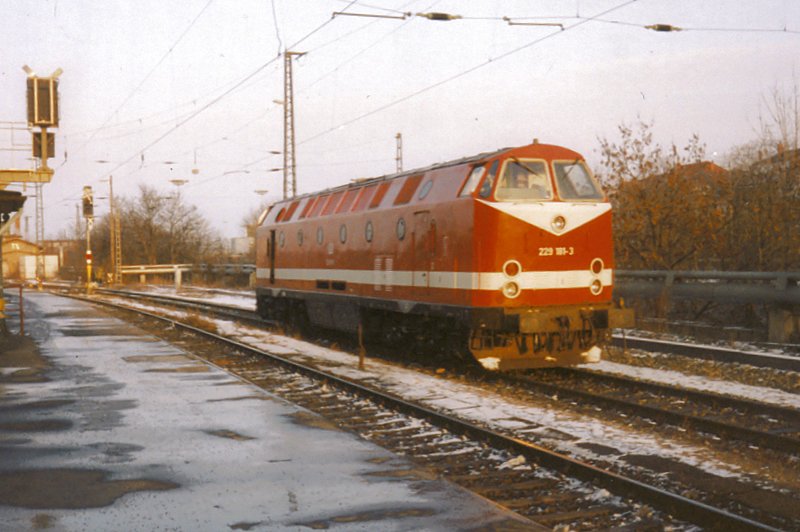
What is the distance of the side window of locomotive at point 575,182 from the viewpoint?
1260 centimetres

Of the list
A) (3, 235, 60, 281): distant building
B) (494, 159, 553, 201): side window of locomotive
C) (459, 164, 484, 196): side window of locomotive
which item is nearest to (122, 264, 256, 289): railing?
(3, 235, 60, 281): distant building

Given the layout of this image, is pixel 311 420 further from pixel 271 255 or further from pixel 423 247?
pixel 271 255

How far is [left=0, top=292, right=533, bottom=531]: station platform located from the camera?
575cm

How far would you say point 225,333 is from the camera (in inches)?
816

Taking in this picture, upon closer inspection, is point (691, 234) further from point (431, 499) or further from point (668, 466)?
point (431, 499)

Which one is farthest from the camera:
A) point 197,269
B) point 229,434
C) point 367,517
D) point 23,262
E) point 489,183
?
point 23,262

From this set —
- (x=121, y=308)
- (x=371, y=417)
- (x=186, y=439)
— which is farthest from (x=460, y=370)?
(x=121, y=308)

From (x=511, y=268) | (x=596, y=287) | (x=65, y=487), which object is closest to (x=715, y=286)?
(x=596, y=287)

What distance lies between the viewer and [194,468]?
718 cm

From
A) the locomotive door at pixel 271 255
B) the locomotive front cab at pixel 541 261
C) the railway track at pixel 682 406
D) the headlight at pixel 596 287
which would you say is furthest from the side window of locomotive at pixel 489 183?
the locomotive door at pixel 271 255

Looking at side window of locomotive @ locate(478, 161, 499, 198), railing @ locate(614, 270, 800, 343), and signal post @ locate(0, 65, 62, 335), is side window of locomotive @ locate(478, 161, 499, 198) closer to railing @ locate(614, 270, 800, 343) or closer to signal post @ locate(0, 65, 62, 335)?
railing @ locate(614, 270, 800, 343)

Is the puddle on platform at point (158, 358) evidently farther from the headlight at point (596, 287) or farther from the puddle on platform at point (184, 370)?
the headlight at point (596, 287)

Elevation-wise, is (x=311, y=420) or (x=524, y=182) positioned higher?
(x=524, y=182)

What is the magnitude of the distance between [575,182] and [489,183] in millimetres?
1521
